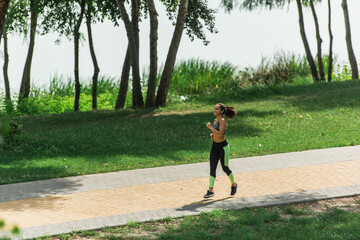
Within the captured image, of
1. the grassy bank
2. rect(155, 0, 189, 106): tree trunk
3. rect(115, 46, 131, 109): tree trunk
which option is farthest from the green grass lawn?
the grassy bank

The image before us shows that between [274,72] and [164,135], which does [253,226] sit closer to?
[164,135]

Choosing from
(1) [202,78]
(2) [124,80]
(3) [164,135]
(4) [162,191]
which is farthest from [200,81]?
(4) [162,191]

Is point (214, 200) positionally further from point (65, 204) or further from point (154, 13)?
point (154, 13)

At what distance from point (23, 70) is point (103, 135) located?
43.0 ft

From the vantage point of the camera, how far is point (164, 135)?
51.3 ft

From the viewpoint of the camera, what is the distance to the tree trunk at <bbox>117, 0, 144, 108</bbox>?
20786mm

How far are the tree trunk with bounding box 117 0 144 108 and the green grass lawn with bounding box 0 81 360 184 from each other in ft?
4.08

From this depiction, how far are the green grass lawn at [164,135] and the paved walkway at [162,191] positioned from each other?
105 cm

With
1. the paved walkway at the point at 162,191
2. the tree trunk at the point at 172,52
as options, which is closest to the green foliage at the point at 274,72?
the tree trunk at the point at 172,52

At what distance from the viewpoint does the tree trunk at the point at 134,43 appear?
818 inches

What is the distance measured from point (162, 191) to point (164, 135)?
6208mm

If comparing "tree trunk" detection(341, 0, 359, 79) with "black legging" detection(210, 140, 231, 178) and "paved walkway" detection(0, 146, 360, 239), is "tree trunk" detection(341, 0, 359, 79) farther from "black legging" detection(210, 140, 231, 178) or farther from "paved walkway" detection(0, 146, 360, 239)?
"black legging" detection(210, 140, 231, 178)

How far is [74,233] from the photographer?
275 inches

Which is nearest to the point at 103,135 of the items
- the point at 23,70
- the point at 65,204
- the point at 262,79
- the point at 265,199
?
the point at 65,204
